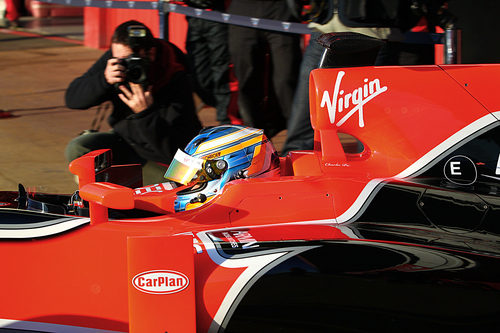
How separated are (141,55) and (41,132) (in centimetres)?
274

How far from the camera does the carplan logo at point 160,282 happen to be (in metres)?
2.75

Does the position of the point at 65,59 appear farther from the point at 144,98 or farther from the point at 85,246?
the point at 85,246

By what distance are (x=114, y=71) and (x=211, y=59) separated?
1.93 meters

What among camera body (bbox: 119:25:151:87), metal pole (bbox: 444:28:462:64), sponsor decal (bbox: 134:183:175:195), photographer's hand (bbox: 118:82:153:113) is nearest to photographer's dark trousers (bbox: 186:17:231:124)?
photographer's hand (bbox: 118:82:153:113)

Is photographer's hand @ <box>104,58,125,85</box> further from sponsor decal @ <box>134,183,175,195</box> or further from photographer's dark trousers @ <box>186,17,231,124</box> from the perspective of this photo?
photographer's dark trousers @ <box>186,17,231,124</box>

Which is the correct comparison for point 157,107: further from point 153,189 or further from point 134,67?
point 153,189

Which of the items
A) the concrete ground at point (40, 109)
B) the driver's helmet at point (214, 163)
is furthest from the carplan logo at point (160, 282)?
the concrete ground at point (40, 109)

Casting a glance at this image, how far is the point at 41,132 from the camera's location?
713cm

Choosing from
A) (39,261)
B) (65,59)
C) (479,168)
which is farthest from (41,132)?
(479,168)

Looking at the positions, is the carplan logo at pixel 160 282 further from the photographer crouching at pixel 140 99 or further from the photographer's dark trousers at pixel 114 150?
the photographer's dark trousers at pixel 114 150

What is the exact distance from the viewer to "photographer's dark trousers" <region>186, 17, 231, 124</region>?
641 cm

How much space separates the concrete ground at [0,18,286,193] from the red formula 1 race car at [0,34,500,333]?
2271 millimetres

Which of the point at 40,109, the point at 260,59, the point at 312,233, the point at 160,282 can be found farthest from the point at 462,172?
the point at 40,109

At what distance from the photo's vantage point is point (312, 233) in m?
2.97
